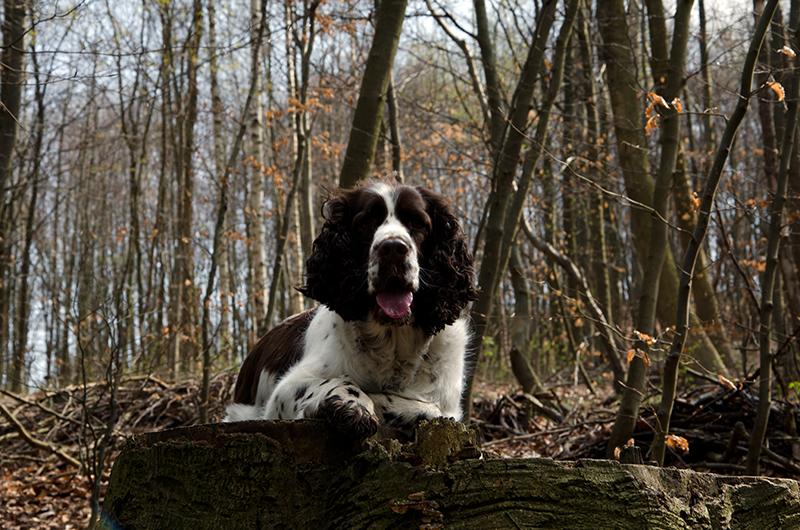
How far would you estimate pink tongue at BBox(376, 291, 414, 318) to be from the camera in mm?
3209

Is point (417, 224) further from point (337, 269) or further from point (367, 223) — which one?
Result: point (337, 269)

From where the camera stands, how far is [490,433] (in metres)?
6.79

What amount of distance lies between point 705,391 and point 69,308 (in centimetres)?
547

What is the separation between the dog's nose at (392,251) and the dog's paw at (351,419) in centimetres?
96

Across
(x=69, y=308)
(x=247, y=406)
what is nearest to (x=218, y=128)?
(x=69, y=308)

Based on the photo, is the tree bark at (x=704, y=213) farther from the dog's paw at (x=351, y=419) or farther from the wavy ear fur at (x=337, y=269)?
the dog's paw at (x=351, y=419)

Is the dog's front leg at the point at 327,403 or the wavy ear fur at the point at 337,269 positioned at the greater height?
the wavy ear fur at the point at 337,269

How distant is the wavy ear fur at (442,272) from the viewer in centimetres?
344

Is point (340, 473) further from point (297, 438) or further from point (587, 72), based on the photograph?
point (587, 72)

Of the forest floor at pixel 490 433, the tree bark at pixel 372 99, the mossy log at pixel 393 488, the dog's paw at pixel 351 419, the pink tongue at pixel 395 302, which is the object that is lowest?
the forest floor at pixel 490 433

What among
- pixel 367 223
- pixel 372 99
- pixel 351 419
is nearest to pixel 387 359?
pixel 367 223

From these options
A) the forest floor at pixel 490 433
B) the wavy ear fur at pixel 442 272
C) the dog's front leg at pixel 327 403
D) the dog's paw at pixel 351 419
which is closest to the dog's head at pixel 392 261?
the wavy ear fur at pixel 442 272

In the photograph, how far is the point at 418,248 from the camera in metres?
3.52

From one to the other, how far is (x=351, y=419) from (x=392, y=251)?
1.12 m
